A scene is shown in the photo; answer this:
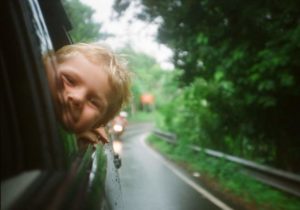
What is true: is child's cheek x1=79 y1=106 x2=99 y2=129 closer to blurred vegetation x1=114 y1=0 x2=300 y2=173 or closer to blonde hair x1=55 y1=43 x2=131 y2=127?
blonde hair x1=55 y1=43 x2=131 y2=127

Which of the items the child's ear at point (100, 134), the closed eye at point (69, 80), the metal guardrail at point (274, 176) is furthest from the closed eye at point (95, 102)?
the metal guardrail at point (274, 176)

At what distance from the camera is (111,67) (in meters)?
2.27

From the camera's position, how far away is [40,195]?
1.51 metres

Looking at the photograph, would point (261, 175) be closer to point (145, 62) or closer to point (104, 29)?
point (104, 29)

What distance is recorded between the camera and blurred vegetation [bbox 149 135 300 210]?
34.9 feet

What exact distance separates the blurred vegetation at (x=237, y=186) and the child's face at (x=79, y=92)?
8160 millimetres

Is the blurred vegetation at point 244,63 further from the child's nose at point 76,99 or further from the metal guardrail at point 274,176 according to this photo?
the child's nose at point 76,99

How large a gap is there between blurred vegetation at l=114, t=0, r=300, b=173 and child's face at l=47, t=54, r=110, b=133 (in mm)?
8061

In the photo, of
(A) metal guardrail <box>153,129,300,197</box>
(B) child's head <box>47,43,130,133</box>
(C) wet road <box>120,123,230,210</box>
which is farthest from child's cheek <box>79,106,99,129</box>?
(A) metal guardrail <box>153,129,300,197</box>

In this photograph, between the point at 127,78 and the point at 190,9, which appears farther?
the point at 190,9

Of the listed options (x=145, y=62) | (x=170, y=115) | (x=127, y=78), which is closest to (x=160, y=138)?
(x=170, y=115)

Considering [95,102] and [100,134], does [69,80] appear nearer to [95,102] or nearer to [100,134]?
[95,102]

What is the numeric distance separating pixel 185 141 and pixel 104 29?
276 inches

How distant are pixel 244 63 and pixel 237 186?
→ 9.00 ft
